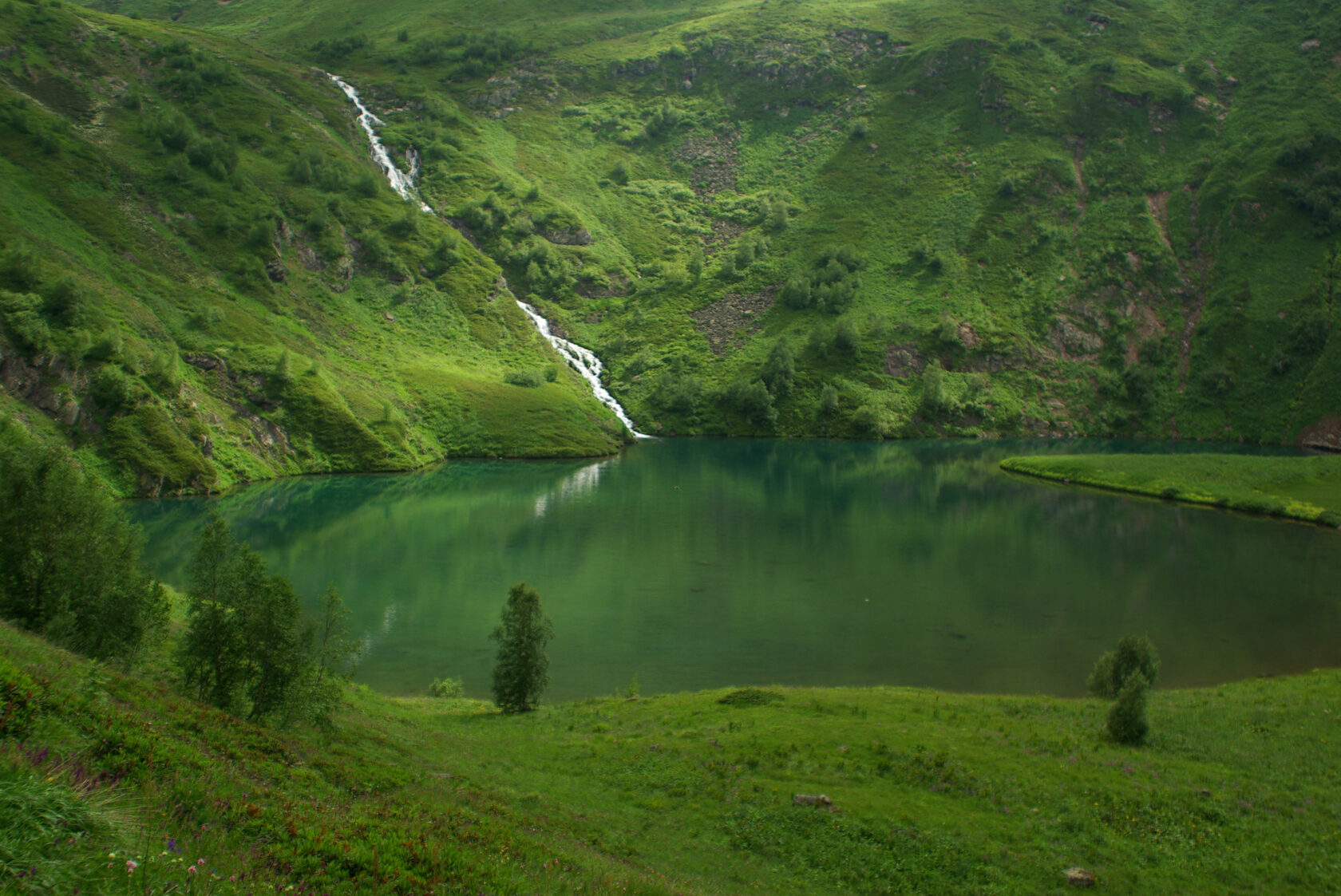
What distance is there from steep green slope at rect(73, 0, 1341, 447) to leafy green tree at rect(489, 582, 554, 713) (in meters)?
96.9

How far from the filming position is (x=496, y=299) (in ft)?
441

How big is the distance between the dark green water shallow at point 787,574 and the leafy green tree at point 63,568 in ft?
52.6

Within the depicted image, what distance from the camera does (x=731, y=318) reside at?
145 meters

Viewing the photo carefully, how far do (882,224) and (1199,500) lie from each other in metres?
96.0

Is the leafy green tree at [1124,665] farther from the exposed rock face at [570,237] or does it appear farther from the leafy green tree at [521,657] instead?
the exposed rock face at [570,237]

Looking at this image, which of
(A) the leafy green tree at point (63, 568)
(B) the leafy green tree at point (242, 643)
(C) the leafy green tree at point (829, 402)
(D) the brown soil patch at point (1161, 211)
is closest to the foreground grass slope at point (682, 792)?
(B) the leafy green tree at point (242, 643)

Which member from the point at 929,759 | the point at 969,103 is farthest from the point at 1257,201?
the point at 929,759

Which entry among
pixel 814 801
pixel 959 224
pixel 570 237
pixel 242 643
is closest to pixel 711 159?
pixel 570 237

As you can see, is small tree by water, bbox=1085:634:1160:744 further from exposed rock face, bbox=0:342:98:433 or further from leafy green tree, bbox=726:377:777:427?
leafy green tree, bbox=726:377:777:427

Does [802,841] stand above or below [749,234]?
below

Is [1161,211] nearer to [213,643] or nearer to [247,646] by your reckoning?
[247,646]

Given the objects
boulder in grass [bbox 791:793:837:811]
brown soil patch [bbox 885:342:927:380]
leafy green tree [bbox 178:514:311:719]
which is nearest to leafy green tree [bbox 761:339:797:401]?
brown soil patch [bbox 885:342:927:380]

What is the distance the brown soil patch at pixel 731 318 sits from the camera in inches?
5546

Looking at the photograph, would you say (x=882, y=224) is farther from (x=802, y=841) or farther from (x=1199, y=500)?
(x=802, y=841)
